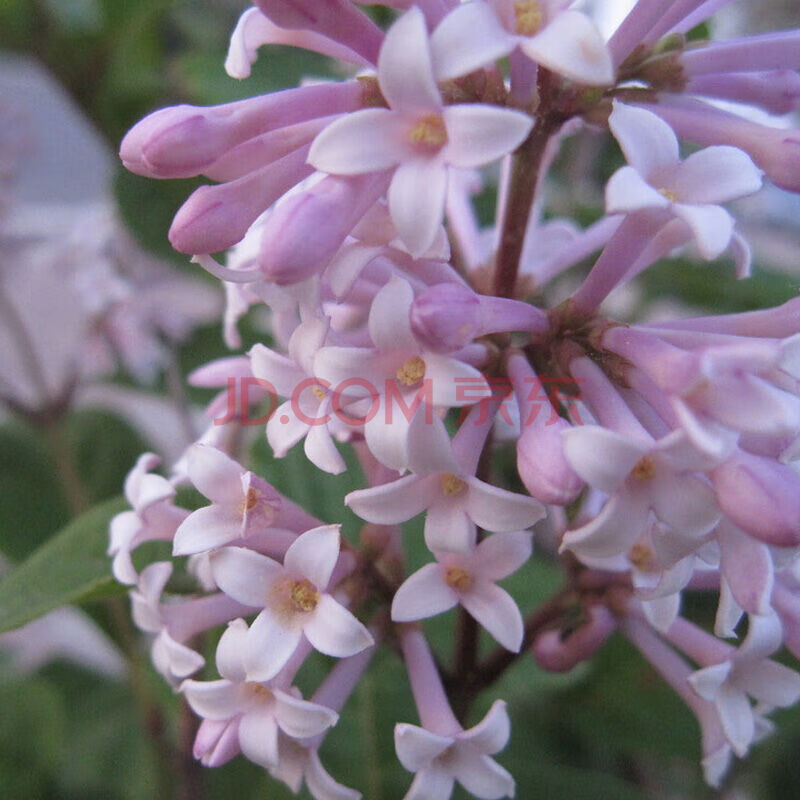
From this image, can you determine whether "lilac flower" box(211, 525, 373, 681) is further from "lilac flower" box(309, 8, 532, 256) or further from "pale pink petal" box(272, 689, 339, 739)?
"lilac flower" box(309, 8, 532, 256)

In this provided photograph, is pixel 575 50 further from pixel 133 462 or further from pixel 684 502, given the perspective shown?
pixel 133 462

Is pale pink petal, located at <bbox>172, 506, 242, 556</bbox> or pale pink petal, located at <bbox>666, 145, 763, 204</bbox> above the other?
pale pink petal, located at <bbox>666, 145, 763, 204</bbox>

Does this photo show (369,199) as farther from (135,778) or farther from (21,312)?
(21,312)

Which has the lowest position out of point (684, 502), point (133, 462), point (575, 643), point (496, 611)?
point (133, 462)

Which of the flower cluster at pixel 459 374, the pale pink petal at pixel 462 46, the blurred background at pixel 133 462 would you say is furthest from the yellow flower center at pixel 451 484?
the blurred background at pixel 133 462

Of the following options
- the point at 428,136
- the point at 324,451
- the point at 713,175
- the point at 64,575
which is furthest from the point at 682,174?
the point at 64,575

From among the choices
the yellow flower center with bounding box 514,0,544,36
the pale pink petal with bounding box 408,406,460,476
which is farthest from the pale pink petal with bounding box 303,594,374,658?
the yellow flower center with bounding box 514,0,544,36
